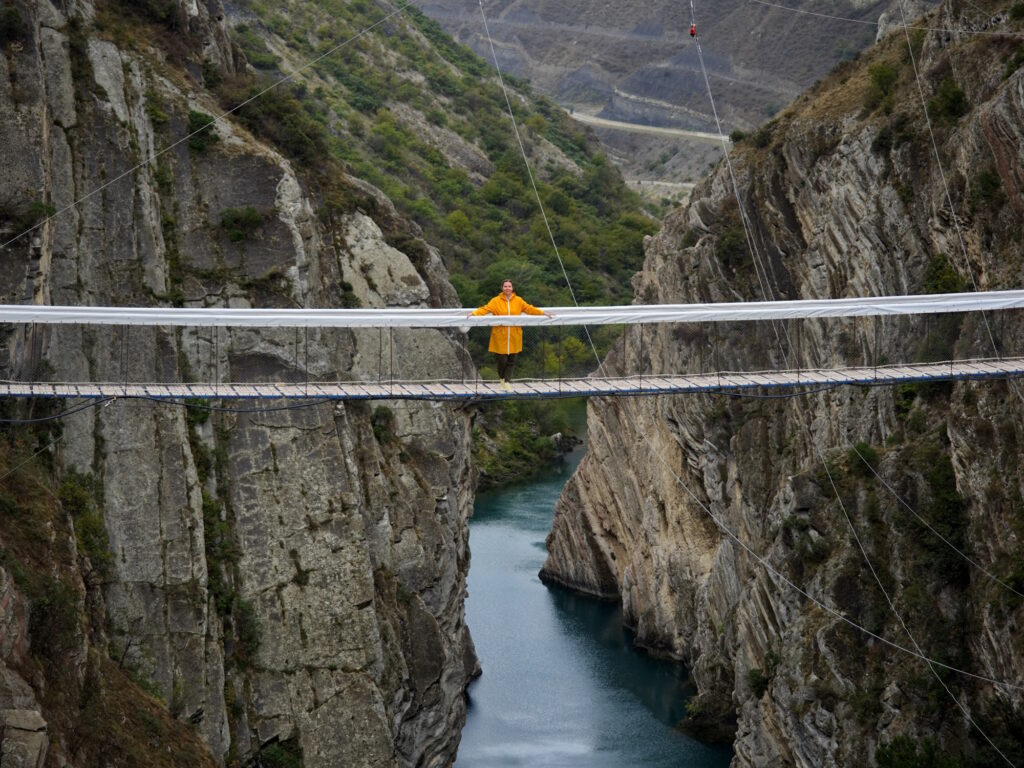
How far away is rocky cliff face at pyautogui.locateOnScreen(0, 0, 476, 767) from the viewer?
31656 mm

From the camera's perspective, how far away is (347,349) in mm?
36375

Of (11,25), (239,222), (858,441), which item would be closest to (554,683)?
(858,441)

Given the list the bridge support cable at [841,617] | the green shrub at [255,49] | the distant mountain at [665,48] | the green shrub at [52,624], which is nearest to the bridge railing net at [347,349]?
the bridge support cable at [841,617]

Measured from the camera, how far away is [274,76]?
7362cm

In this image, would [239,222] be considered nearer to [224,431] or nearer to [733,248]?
[224,431]

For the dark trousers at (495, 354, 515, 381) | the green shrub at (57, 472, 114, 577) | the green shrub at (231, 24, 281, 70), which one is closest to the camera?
the dark trousers at (495, 354, 515, 381)

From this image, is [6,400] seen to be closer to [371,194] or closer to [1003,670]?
[371,194]

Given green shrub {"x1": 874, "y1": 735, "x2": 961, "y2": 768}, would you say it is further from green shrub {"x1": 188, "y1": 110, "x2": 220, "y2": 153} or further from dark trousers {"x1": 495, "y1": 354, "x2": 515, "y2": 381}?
green shrub {"x1": 188, "y1": 110, "x2": 220, "y2": 153}

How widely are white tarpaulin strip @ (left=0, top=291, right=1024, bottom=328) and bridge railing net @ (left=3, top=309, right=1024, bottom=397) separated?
8.65 feet

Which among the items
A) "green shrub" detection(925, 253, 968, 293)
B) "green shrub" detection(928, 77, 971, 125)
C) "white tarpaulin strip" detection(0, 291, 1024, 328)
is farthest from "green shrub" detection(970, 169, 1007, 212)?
"white tarpaulin strip" detection(0, 291, 1024, 328)

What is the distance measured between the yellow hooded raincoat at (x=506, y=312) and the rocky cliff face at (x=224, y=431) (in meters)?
6.09

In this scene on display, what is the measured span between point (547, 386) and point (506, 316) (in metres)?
1.48

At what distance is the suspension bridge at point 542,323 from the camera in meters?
26.8

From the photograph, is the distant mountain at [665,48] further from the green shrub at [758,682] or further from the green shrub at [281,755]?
the green shrub at [281,755]
